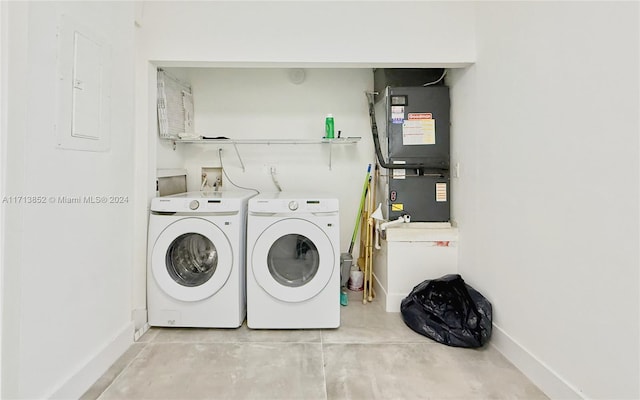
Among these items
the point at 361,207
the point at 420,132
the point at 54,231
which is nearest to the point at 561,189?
the point at 420,132

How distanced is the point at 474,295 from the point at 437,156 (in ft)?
3.42

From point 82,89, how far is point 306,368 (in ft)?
5.87

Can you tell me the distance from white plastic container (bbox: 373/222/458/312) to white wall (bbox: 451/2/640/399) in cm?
30

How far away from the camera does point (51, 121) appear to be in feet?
4.30

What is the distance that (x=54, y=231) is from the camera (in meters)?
1.35

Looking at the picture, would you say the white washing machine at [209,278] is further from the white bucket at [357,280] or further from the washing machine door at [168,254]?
the white bucket at [357,280]

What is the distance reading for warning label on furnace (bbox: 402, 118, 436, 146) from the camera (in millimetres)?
2414

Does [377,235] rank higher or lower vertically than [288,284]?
higher

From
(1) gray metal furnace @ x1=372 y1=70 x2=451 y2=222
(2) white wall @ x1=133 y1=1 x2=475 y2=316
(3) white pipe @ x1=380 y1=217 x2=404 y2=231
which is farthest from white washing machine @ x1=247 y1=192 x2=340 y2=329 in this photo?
(2) white wall @ x1=133 y1=1 x2=475 y2=316

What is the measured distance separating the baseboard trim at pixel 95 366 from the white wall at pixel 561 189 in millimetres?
2180

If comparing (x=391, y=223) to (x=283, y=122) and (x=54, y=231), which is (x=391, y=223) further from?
(x=54, y=231)

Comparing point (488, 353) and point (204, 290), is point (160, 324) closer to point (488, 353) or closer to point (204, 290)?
point (204, 290)

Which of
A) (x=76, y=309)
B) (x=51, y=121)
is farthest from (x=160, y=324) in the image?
(x=51, y=121)

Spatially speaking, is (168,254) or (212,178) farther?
(212,178)
